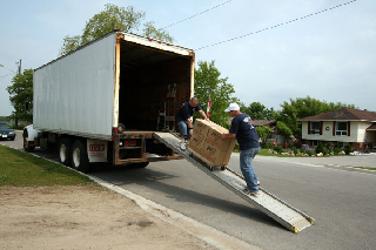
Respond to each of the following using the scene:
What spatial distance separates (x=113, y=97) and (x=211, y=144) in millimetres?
2881

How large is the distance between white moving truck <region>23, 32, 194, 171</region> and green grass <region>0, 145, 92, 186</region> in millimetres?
733

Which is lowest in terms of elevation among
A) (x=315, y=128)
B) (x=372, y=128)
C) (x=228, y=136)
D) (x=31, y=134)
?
(x=31, y=134)

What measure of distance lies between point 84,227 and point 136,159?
4568 millimetres

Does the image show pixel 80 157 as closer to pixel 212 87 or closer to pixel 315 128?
pixel 212 87

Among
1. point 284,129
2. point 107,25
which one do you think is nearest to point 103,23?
point 107,25

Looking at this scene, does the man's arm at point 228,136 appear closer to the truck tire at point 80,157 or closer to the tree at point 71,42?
the truck tire at point 80,157

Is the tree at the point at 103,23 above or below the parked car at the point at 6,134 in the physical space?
above

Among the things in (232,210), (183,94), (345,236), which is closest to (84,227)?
(232,210)

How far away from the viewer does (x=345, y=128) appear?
46.2 m

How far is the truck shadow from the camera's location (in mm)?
7719

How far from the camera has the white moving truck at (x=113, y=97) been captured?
1023 centimetres

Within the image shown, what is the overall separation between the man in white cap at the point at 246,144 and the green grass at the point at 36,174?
13.6 ft

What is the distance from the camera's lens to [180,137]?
11.2 metres

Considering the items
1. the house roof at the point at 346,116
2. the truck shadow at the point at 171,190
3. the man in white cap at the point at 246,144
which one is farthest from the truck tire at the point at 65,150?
the house roof at the point at 346,116
